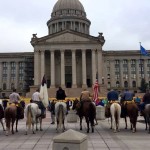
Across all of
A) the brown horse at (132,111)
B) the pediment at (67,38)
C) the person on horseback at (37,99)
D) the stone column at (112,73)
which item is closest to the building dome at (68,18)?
the stone column at (112,73)

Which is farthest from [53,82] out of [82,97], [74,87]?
[82,97]

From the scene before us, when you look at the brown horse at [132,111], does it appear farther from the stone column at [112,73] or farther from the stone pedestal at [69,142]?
the stone column at [112,73]

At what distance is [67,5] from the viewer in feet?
385

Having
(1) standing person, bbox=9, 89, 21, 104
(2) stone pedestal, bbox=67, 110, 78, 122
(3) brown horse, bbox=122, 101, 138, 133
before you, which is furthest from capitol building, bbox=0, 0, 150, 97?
(1) standing person, bbox=9, 89, 21, 104

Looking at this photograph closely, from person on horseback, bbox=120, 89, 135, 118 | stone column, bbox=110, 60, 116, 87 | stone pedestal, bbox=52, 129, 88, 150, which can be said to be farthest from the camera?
stone column, bbox=110, 60, 116, 87

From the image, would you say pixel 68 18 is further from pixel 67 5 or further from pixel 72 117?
pixel 72 117

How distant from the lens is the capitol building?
3401 inches

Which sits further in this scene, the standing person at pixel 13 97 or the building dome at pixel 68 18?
the building dome at pixel 68 18

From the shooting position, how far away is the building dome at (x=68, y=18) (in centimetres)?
11238

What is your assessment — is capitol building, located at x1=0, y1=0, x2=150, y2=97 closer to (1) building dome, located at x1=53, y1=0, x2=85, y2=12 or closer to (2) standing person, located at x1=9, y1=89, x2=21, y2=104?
(1) building dome, located at x1=53, y1=0, x2=85, y2=12

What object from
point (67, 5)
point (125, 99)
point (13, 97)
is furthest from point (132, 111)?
point (67, 5)

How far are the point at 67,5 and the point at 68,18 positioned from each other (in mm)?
7806

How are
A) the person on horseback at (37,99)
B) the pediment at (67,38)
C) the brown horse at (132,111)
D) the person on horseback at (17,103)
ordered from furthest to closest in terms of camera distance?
1. the pediment at (67,38)
2. the person on horseback at (37,99)
3. the person on horseback at (17,103)
4. the brown horse at (132,111)

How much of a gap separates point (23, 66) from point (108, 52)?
31347 millimetres
